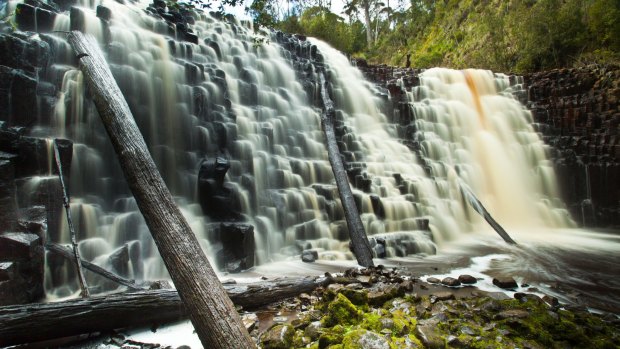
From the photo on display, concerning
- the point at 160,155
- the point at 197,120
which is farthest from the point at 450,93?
the point at 160,155

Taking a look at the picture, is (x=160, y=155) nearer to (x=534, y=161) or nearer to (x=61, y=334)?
(x=61, y=334)

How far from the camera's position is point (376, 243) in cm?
763

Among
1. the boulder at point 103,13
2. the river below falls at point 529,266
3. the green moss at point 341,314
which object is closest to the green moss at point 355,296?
the green moss at point 341,314

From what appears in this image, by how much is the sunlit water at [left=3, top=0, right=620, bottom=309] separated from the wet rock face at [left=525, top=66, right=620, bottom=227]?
583 millimetres

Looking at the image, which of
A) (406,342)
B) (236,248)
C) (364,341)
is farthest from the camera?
(236,248)

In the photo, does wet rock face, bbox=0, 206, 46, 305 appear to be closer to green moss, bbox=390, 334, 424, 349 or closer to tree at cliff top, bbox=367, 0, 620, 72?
green moss, bbox=390, 334, 424, 349

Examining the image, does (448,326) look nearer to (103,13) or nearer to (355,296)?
(355,296)

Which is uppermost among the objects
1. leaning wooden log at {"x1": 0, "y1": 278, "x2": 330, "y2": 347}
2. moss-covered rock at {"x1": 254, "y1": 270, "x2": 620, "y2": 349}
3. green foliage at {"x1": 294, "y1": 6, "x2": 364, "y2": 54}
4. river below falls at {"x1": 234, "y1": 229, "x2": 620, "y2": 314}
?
green foliage at {"x1": 294, "y1": 6, "x2": 364, "y2": 54}

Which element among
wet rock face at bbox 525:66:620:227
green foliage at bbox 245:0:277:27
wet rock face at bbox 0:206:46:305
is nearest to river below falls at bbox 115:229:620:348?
wet rock face at bbox 0:206:46:305

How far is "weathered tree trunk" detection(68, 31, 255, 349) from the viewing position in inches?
101

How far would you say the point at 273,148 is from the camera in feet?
34.6

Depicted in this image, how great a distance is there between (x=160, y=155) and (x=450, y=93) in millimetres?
12538

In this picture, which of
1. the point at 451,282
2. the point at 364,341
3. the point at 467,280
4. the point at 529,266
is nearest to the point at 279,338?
the point at 364,341

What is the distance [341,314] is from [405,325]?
0.66m
